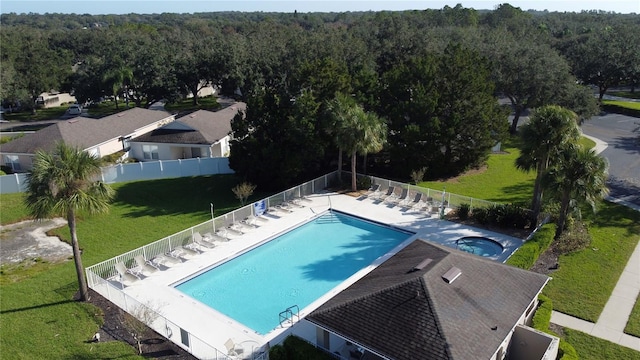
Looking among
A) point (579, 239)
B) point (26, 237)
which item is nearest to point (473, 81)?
point (579, 239)

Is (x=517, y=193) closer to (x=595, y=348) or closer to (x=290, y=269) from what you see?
(x=595, y=348)

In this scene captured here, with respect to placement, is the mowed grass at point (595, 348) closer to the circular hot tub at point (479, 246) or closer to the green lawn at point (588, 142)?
the circular hot tub at point (479, 246)

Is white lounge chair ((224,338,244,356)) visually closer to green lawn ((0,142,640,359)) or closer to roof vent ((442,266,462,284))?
green lawn ((0,142,640,359))

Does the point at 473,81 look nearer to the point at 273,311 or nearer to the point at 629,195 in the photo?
the point at 629,195

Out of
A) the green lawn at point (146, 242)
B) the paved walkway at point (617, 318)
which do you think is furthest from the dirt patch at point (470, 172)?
the paved walkway at point (617, 318)

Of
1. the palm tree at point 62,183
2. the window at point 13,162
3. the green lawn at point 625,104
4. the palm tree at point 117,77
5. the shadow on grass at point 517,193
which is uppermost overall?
the palm tree at point 117,77

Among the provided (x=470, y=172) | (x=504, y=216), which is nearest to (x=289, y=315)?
(x=504, y=216)
